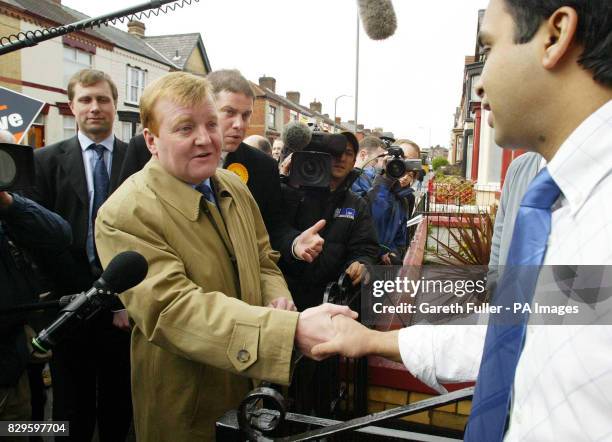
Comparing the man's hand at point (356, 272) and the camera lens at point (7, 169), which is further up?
the camera lens at point (7, 169)

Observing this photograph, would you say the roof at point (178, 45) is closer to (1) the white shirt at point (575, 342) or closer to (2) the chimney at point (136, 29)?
(2) the chimney at point (136, 29)

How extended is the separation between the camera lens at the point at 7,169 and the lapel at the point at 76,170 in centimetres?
120

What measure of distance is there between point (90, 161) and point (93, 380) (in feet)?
4.42

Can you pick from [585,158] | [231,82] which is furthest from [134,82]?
[585,158]

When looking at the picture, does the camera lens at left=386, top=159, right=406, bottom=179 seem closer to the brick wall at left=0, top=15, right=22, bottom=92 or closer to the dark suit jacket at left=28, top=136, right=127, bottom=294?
the dark suit jacket at left=28, top=136, right=127, bottom=294

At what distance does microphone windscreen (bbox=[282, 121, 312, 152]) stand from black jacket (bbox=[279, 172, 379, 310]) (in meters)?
0.28

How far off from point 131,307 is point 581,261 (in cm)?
134

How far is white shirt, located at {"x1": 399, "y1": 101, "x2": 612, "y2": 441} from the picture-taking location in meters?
0.79

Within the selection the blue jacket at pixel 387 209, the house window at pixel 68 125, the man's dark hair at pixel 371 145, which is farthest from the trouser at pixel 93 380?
the house window at pixel 68 125

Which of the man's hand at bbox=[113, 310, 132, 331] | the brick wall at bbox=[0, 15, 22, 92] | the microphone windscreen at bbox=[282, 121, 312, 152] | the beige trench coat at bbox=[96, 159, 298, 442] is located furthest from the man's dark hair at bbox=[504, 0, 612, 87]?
the brick wall at bbox=[0, 15, 22, 92]

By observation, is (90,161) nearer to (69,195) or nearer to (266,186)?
(69,195)

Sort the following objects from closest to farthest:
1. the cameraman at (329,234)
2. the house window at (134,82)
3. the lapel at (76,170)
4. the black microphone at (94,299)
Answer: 1. the black microphone at (94,299)
2. the lapel at (76,170)
3. the cameraman at (329,234)
4. the house window at (134,82)

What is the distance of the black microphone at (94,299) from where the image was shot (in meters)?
1.13

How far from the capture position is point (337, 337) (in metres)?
1.48
